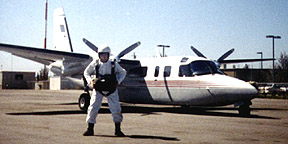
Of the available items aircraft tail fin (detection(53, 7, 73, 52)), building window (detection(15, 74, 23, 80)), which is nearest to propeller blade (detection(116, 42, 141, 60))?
aircraft tail fin (detection(53, 7, 73, 52))

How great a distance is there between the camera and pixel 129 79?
61.3 ft

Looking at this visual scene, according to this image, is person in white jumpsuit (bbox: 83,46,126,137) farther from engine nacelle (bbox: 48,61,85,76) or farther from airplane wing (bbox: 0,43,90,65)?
engine nacelle (bbox: 48,61,85,76)

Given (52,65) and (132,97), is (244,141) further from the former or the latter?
(52,65)

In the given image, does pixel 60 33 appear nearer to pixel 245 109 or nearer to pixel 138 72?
pixel 138 72

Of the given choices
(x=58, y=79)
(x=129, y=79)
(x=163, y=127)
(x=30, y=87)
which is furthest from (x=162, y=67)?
(x=30, y=87)

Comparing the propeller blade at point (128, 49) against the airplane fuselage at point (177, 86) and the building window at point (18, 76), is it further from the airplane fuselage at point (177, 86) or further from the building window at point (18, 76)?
the building window at point (18, 76)

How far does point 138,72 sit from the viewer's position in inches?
724

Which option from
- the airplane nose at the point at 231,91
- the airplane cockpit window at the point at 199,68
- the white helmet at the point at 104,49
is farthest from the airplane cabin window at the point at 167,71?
the white helmet at the point at 104,49

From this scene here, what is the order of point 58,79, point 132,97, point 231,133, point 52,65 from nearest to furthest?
point 231,133 < point 132,97 < point 52,65 < point 58,79

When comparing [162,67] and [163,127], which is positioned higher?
[162,67]

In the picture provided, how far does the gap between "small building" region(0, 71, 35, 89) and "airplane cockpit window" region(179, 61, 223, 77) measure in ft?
210

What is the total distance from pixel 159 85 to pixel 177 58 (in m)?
A: 1.56

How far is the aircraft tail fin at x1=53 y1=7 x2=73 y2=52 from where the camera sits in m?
24.7

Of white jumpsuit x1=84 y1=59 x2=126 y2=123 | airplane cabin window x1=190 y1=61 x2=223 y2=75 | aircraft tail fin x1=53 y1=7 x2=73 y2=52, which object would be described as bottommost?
white jumpsuit x1=84 y1=59 x2=126 y2=123
